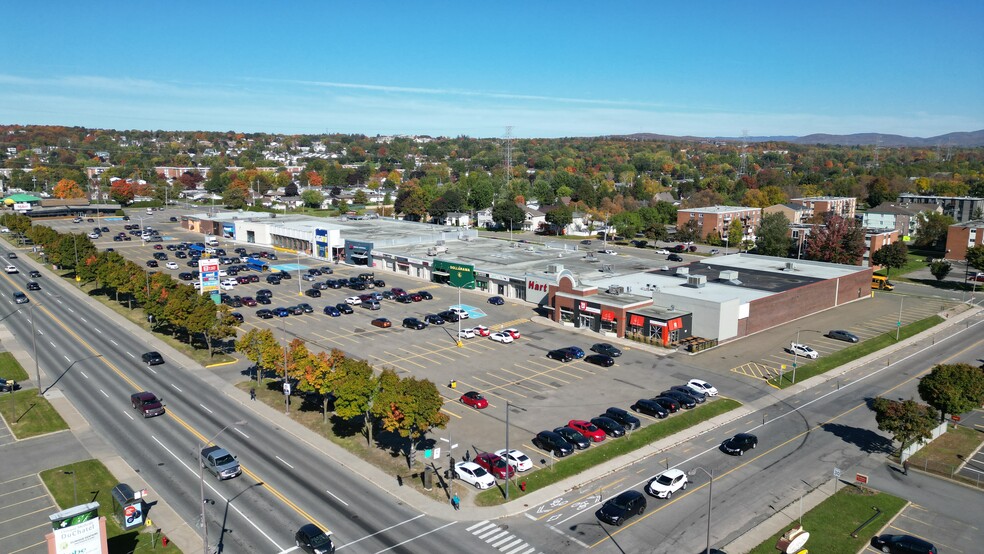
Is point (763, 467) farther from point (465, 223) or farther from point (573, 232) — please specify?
point (465, 223)

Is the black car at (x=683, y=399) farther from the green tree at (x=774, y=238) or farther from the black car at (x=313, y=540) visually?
the green tree at (x=774, y=238)

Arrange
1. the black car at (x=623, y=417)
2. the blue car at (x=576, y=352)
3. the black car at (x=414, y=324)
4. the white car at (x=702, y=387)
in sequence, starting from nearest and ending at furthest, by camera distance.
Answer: the black car at (x=623, y=417)
the white car at (x=702, y=387)
the blue car at (x=576, y=352)
the black car at (x=414, y=324)

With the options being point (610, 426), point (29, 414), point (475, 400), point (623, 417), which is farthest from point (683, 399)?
point (29, 414)

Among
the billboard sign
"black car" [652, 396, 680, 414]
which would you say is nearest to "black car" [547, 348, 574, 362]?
"black car" [652, 396, 680, 414]

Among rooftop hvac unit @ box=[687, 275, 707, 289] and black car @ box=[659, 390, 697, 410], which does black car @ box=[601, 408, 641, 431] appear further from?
rooftop hvac unit @ box=[687, 275, 707, 289]

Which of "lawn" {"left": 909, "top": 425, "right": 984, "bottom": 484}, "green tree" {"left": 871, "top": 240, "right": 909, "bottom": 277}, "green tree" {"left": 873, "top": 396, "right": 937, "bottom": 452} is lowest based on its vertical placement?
"lawn" {"left": 909, "top": 425, "right": 984, "bottom": 484}

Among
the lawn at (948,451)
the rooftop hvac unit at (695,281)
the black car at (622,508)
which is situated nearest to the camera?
the black car at (622,508)

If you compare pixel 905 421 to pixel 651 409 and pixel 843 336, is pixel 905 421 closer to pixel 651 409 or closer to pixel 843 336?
pixel 651 409

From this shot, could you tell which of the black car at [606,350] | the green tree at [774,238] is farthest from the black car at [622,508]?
the green tree at [774,238]
